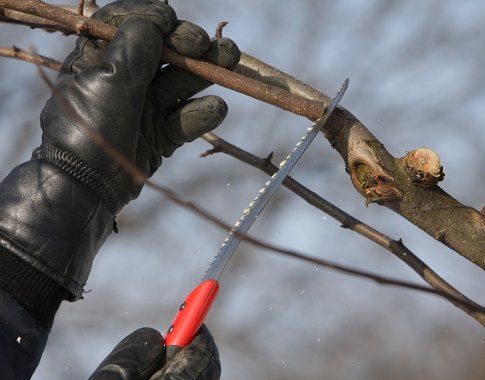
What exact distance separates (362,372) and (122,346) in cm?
358

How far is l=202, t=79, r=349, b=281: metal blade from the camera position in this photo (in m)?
1.34

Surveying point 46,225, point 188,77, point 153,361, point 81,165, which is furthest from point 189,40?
point 153,361

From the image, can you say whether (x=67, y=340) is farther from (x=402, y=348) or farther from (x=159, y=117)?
(x=159, y=117)

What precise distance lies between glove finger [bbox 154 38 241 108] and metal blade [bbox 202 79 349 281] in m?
0.22

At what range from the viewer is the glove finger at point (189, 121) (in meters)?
1.70

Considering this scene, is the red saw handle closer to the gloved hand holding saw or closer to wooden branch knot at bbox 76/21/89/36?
the gloved hand holding saw

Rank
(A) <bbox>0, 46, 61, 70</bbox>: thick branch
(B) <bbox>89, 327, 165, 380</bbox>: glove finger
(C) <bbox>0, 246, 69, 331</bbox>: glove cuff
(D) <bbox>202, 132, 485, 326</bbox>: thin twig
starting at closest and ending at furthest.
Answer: (B) <bbox>89, 327, 165, 380</bbox>: glove finger
(C) <bbox>0, 246, 69, 331</bbox>: glove cuff
(D) <bbox>202, 132, 485, 326</bbox>: thin twig
(A) <bbox>0, 46, 61, 70</bbox>: thick branch

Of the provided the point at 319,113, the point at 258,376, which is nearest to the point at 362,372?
the point at 258,376

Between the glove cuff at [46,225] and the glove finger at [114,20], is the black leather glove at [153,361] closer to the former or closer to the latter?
the glove cuff at [46,225]

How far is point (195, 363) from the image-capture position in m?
1.29

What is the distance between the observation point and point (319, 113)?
173 cm

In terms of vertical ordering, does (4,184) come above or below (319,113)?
below

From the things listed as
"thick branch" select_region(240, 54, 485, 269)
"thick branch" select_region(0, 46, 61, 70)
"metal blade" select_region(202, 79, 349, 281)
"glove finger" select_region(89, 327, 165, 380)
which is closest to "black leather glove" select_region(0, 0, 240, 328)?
"metal blade" select_region(202, 79, 349, 281)

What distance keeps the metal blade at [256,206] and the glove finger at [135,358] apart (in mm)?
126
